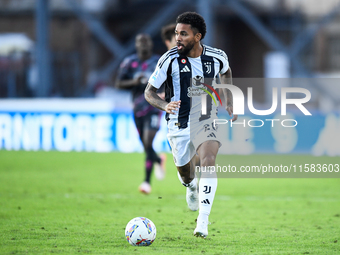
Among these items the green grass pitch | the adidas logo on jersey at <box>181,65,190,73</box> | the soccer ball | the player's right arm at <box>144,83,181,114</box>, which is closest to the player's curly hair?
the adidas logo on jersey at <box>181,65,190,73</box>

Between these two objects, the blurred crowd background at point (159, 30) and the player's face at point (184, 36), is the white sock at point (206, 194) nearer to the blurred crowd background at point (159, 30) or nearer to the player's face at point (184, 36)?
the player's face at point (184, 36)

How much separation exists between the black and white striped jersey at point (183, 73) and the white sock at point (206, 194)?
2.14ft

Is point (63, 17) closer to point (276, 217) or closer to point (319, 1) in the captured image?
point (319, 1)

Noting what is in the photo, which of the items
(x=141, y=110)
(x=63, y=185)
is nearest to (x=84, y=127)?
(x=63, y=185)

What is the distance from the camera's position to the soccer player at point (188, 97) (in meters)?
5.41

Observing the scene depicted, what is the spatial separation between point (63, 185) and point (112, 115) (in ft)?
16.2

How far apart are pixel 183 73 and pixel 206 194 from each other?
4.02ft

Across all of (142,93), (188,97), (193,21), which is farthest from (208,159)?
(142,93)

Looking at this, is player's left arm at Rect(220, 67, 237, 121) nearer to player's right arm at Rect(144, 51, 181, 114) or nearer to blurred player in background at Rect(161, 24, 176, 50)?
player's right arm at Rect(144, 51, 181, 114)

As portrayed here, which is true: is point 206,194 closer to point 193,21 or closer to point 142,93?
point 193,21

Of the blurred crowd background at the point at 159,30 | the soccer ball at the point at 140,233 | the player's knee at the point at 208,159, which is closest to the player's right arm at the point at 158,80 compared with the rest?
the player's knee at the point at 208,159

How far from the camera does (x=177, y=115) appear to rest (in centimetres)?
573

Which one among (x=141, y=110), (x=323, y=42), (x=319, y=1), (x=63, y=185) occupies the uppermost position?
(x=319, y=1)

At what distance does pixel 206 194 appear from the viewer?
536cm
